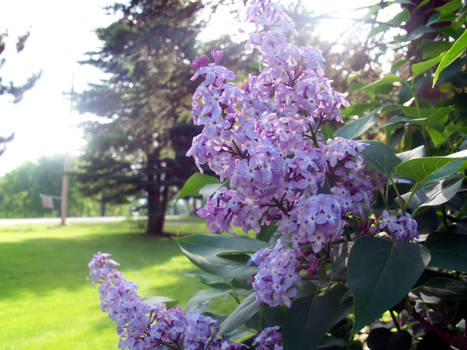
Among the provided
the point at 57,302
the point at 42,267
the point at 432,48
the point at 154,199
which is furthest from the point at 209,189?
the point at 154,199

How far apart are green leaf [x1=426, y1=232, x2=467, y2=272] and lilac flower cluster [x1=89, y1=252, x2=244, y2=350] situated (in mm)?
404

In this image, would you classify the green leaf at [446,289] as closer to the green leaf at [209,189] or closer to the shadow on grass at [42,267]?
the green leaf at [209,189]

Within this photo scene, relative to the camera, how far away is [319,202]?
18.9 inches

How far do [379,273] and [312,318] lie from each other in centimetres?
17

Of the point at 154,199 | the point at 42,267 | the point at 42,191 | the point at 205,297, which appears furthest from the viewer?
the point at 42,191

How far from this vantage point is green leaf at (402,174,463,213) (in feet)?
1.77

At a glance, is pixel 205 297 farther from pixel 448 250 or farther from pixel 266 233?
pixel 448 250

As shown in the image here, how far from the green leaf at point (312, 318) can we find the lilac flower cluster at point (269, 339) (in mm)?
124

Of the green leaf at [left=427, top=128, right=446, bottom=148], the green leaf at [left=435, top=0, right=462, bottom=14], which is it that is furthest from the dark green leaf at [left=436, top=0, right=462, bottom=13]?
the green leaf at [left=427, top=128, right=446, bottom=148]

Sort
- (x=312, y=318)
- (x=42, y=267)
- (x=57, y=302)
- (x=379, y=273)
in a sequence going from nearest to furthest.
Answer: (x=379, y=273) → (x=312, y=318) → (x=57, y=302) → (x=42, y=267)

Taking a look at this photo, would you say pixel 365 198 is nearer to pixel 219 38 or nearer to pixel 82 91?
pixel 219 38

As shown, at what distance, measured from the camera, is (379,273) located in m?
0.45

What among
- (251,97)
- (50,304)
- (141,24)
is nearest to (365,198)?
(251,97)

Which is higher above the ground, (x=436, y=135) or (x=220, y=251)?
(x=436, y=135)
